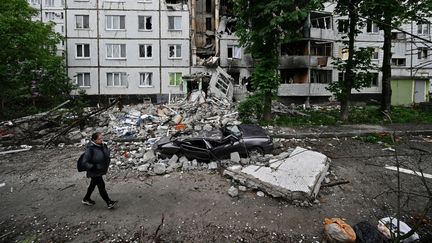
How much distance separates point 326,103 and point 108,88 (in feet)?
70.5

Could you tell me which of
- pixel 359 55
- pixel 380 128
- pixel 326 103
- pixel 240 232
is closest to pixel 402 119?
pixel 380 128

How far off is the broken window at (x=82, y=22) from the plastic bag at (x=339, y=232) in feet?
95.3

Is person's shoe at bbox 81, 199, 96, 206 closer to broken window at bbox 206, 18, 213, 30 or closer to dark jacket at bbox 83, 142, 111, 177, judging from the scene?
dark jacket at bbox 83, 142, 111, 177

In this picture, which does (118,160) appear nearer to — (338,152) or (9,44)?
(338,152)

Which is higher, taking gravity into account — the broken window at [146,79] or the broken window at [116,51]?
the broken window at [116,51]

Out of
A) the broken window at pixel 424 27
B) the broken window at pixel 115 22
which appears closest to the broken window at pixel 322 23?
the broken window at pixel 424 27

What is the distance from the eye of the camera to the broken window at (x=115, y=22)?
27375 mm

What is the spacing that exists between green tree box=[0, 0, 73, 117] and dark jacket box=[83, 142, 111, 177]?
1304cm

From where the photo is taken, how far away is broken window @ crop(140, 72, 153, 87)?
2798cm

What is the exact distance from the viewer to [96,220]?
18.8 feet

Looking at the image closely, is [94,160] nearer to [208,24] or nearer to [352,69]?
[352,69]

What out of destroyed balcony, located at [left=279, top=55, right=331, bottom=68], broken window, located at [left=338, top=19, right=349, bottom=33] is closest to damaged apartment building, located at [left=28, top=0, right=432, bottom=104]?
destroyed balcony, located at [left=279, top=55, right=331, bottom=68]

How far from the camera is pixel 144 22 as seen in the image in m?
27.8

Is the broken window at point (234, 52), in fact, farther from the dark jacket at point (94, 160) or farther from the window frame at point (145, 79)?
the dark jacket at point (94, 160)
